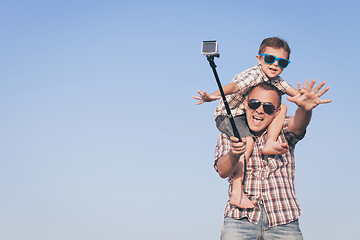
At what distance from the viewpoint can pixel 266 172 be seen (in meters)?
5.99

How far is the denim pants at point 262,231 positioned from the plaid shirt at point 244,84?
1722 mm

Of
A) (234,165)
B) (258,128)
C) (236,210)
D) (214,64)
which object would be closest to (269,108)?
(258,128)

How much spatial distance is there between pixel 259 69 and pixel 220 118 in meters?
1.03

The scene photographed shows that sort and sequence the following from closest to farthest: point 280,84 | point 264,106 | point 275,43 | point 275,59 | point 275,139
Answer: point 275,139
point 264,106
point 275,59
point 275,43
point 280,84

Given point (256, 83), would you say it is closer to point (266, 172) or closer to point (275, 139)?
point (275, 139)

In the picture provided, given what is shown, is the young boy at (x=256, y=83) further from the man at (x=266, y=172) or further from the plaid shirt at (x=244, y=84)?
the man at (x=266, y=172)

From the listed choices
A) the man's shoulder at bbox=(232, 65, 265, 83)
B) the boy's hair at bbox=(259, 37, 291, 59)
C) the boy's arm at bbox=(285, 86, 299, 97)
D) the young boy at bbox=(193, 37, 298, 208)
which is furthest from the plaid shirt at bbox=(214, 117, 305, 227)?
the boy's hair at bbox=(259, 37, 291, 59)

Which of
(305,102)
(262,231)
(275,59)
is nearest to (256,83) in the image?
(275,59)

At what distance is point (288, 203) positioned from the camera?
5723mm

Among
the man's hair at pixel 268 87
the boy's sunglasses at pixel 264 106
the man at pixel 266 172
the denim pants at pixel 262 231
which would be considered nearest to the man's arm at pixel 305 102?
the man at pixel 266 172

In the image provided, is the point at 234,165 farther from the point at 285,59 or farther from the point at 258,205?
the point at 285,59

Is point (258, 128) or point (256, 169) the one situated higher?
point (258, 128)

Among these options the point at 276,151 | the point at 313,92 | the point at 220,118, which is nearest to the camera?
the point at 313,92

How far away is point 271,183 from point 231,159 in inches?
27.6
